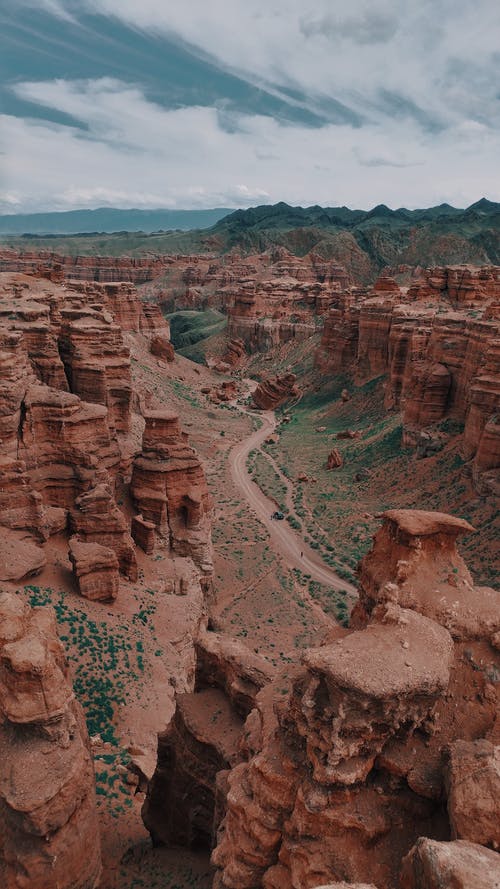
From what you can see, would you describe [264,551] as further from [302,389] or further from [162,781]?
[302,389]

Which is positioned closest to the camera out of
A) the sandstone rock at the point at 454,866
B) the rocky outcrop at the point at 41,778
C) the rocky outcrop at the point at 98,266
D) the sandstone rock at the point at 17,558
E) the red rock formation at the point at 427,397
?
the sandstone rock at the point at 454,866

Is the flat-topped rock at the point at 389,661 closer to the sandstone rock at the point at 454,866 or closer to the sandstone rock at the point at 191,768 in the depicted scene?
the sandstone rock at the point at 454,866

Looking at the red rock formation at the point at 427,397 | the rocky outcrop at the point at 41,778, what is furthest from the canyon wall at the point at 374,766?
the red rock formation at the point at 427,397

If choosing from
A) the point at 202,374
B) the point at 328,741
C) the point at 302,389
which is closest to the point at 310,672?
the point at 328,741

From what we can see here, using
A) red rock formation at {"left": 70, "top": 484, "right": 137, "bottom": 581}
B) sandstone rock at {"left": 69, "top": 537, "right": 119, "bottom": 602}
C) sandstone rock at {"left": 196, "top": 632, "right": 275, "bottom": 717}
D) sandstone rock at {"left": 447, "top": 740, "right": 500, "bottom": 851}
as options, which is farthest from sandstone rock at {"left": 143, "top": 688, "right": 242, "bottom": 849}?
red rock formation at {"left": 70, "top": 484, "right": 137, "bottom": 581}

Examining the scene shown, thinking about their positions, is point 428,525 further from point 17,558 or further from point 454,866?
point 17,558

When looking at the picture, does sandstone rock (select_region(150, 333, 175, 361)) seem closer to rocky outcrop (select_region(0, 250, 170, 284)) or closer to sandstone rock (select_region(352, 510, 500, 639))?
sandstone rock (select_region(352, 510, 500, 639))

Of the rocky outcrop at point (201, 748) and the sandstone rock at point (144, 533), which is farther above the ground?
the rocky outcrop at point (201, 748)
